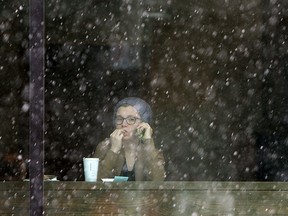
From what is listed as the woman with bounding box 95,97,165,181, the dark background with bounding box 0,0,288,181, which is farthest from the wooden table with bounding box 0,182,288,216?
the dark background with bounding box 0,0,288,181

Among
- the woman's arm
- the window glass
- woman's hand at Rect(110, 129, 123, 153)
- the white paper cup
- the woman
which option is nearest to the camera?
the white paper cup

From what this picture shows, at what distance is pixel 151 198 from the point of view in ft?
11.0

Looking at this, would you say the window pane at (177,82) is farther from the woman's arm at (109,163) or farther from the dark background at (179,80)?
the woman's arm at (109,163)

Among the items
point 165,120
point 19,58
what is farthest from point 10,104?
point 165,120

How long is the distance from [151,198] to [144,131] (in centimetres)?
88

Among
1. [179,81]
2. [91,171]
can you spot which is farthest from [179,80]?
[91,171]

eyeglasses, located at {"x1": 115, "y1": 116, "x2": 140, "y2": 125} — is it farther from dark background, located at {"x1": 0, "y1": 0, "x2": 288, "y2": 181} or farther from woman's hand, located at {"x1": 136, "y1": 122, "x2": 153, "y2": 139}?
dark background, located at {"x1": 0, "y1": 0, "x2": 288, "y2": 181}

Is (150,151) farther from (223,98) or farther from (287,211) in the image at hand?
(223,98)

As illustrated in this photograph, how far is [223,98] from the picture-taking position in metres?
6.12

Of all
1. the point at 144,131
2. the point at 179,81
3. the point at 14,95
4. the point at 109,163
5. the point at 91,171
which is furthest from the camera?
the point at 179,81

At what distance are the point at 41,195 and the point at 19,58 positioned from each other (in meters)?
2.35

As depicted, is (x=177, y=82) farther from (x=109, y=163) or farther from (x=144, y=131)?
(x=109, y=163)

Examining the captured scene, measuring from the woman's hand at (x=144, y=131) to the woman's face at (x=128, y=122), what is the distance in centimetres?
2

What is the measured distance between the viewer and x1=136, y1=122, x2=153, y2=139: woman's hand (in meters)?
4.17
